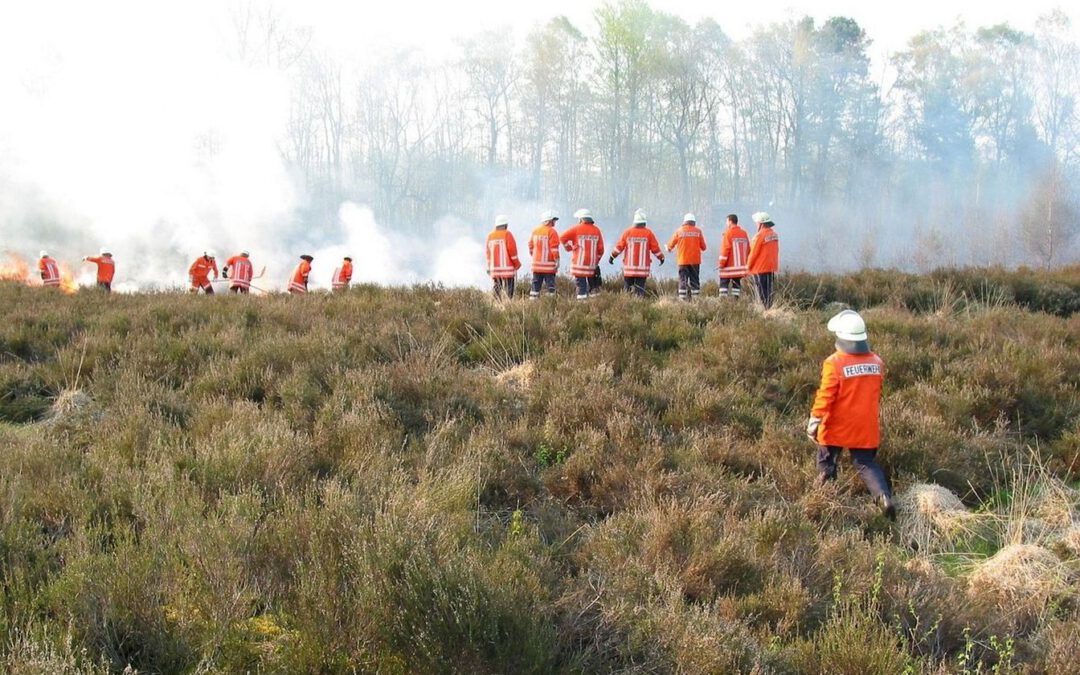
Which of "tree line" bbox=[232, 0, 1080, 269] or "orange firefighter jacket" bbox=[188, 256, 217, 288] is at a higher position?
"tree line" bbox=[232, 0, 1080, 269]

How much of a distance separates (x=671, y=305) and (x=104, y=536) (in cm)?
712

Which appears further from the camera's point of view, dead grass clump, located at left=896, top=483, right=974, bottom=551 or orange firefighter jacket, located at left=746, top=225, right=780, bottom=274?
orange firefighter jacket, located at left=746, top=225, right=780, bottom=274

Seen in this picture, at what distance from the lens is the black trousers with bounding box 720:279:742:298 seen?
11.5m

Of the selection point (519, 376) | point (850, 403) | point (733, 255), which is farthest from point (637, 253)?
point (850, 403)

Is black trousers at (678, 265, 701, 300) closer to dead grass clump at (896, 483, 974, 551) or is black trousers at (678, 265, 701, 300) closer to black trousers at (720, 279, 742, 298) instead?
black trousers at (720, 279, 742, 298)

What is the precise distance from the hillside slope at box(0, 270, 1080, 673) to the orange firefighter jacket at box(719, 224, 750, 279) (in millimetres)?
3595

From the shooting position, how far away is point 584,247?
11273 millimetres

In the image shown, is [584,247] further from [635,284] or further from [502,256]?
[502,256]

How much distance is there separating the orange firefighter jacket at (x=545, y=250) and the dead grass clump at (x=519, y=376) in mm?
4939

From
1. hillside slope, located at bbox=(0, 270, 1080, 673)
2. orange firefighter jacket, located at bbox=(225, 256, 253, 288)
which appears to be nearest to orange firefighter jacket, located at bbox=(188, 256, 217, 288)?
orange firefighter jacket, located at bbox=(225, 256, 253, 288)

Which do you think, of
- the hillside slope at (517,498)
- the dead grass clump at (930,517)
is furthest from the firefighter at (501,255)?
the dead grass clump at (930,517)

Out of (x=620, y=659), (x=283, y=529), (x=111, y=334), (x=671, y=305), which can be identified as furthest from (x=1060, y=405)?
(x=111, y=334)

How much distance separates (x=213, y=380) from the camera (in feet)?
19.1

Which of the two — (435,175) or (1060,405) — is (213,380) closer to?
(1060,405)
